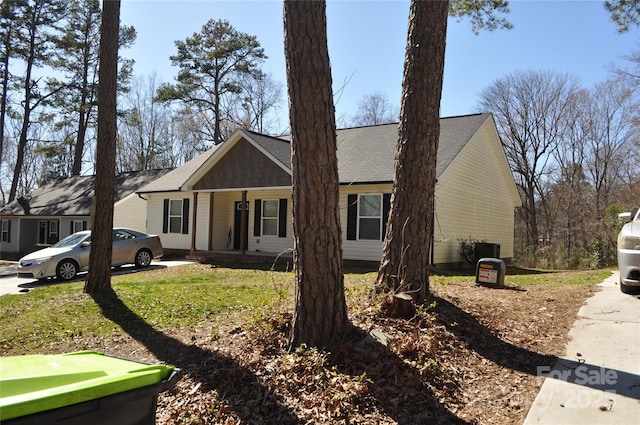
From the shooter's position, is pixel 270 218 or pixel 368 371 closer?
pixel 368 371

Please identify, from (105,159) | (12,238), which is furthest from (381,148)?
(12,238)

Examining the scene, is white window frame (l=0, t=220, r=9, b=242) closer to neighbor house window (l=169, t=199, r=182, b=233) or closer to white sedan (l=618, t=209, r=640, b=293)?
neighbor house window (l=169, t=199, r=182, b=233)

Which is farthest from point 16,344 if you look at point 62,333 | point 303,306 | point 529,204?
point 529,204

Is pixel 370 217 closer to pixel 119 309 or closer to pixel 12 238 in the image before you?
pixel 119 309

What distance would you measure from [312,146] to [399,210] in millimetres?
1813

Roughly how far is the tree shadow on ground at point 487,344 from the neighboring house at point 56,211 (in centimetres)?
2391

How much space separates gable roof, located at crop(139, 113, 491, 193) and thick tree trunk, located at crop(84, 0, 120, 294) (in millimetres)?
6948

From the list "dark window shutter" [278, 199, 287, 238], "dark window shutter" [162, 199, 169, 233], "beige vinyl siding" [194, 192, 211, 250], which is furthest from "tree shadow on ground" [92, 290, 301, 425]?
"dark window shutter" [162, 199, 169, 233]

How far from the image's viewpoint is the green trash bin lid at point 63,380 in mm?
1927

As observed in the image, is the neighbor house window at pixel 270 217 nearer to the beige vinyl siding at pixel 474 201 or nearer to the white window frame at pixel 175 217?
the white window frame at pixel 175 217

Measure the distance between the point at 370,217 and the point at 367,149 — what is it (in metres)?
3.52

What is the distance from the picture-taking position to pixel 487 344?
15.4ft

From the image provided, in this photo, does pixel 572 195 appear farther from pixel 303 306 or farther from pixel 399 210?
pixel 303 306

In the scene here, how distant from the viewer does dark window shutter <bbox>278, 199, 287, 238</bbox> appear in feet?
57.0
